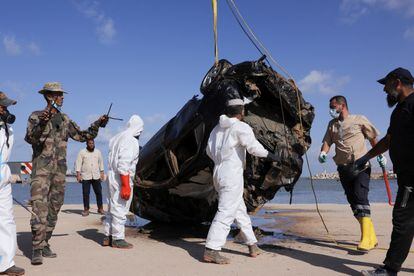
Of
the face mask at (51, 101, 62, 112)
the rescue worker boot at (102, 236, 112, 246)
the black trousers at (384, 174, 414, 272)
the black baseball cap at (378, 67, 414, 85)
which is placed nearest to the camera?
the black trousers at (384, 174, 414, 272)

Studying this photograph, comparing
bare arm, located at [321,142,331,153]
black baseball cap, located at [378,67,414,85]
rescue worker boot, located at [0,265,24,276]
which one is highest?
black baseball cap, located at [378,67,414,85]

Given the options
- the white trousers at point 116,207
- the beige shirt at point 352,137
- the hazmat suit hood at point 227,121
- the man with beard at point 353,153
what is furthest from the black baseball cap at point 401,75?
the white trousers at point 116,207

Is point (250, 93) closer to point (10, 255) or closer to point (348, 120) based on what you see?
point (348, 120)

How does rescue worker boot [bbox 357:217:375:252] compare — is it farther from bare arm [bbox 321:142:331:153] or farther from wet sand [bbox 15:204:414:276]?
bare arm [bbox 321:142:331:153]

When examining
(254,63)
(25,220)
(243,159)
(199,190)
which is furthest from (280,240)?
(25,220)

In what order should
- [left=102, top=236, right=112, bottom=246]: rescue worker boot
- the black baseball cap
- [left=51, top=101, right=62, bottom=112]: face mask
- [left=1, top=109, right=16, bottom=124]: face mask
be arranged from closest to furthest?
1. the black baseball cap
2. [left=1, top=109, right=16, bottom=124]: face mask
3. [left=51, top=101, right=62, bottom=112]: face mask
4. [left=102, top=236, right=112, bottom=246]: rescue worker boot

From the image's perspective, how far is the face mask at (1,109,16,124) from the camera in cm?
455

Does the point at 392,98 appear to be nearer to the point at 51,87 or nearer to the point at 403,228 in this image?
the point at 403,228

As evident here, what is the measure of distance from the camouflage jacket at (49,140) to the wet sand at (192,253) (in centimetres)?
120

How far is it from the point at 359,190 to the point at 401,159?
156 centimetres

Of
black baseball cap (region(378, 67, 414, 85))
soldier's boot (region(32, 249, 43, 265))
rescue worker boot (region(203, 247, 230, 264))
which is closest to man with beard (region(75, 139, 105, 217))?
soldier's boot (region(32, 249, 43, 265))

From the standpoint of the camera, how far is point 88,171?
1059cm

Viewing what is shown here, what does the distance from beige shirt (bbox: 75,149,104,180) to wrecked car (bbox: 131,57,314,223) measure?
4228mm

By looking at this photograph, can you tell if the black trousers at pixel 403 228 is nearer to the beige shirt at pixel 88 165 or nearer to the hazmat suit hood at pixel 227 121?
the hazmat suit hood at pixel 227 121
